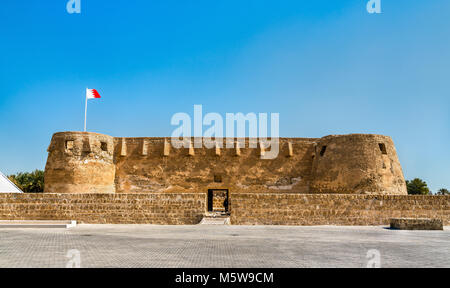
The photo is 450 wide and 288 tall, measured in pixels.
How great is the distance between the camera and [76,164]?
59.2ft

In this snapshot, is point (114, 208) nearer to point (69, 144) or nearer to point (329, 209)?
point (69, 144)

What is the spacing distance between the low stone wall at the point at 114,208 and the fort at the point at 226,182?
34 mm

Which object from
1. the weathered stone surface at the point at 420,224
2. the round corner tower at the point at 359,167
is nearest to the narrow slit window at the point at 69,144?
the round corner tower at the point at 359,167

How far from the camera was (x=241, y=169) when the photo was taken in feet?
64.6

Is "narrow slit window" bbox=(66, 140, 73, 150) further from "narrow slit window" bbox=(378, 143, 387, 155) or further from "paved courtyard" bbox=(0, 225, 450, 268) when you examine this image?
"narrow slit window" bbox=(378, 143, 387, 155)

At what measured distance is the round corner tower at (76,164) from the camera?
1795cm

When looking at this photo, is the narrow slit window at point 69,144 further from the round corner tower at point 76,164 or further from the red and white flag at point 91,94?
the red and white flag at point 91,94

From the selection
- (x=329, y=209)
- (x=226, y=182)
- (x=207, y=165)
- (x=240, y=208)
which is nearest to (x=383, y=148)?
(x=329, y=209)

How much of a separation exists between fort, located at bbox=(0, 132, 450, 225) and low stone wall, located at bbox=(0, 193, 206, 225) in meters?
0.03

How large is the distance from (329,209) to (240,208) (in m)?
3.05

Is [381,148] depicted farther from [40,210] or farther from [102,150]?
[40,210]

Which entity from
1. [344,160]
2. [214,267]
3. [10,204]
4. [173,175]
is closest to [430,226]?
[344,160]

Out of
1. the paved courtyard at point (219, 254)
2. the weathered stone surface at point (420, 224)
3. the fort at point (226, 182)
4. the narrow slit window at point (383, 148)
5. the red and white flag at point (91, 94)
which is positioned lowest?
the weathered stone surface at point (420, 224)
